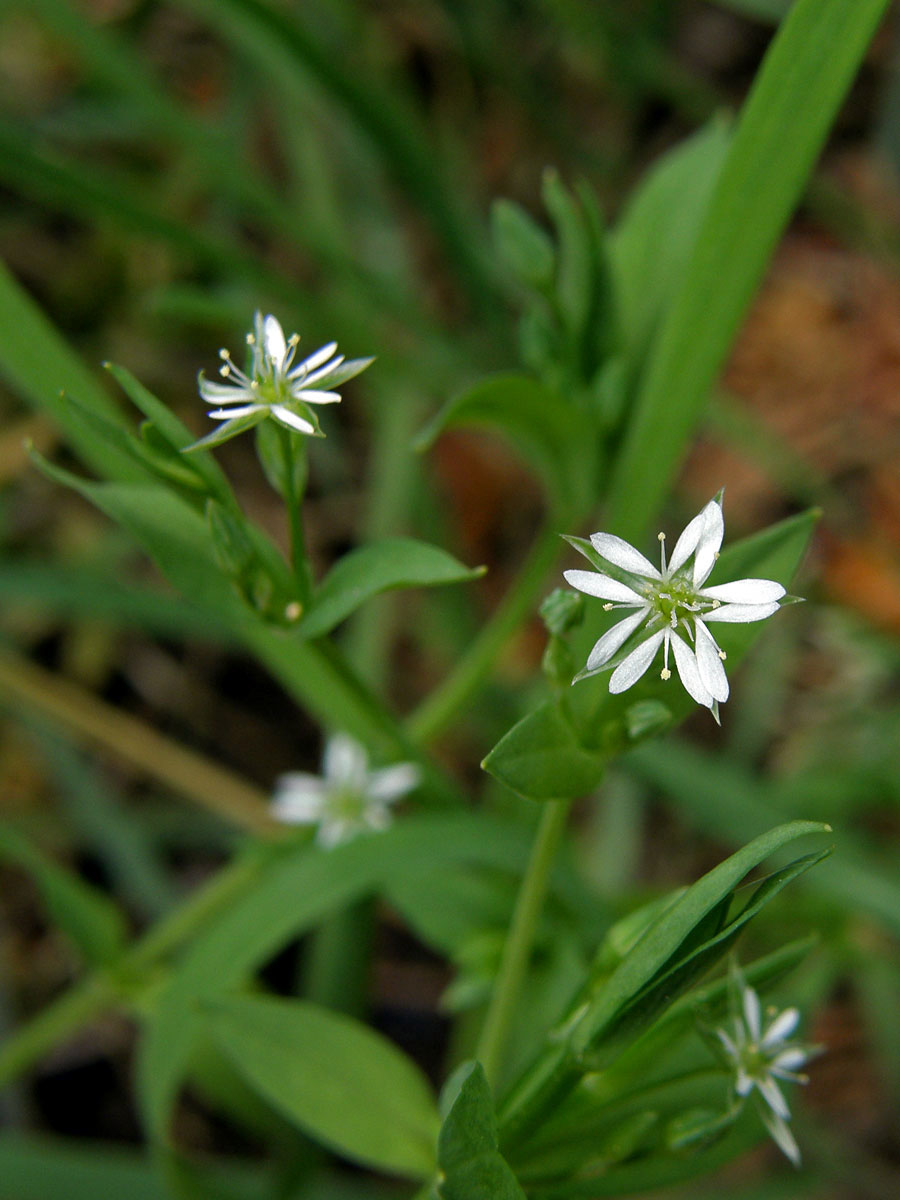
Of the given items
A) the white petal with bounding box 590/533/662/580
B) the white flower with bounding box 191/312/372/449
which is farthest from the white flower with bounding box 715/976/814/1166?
the white flower with bounding box 191/312/372/449

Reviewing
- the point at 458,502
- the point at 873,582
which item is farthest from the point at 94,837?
the point at 873,582

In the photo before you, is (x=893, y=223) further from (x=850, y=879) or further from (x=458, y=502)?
(x=850, y=879)

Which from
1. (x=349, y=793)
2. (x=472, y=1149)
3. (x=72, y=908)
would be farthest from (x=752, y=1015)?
(x=72, y=908)

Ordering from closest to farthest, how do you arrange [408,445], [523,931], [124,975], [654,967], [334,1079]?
[654,967] < [523,931] < [334,1079] < [124,975] < [408,445]

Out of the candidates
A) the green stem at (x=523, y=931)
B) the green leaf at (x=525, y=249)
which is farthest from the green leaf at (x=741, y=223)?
the green stem at (x=523, y=931)

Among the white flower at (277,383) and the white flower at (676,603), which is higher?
the white flower at (277,383)

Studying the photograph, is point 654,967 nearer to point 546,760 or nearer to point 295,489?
point 546,760

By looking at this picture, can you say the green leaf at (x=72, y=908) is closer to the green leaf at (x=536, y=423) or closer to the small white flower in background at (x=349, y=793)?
the small white flower in background at (x=349, y=793)
